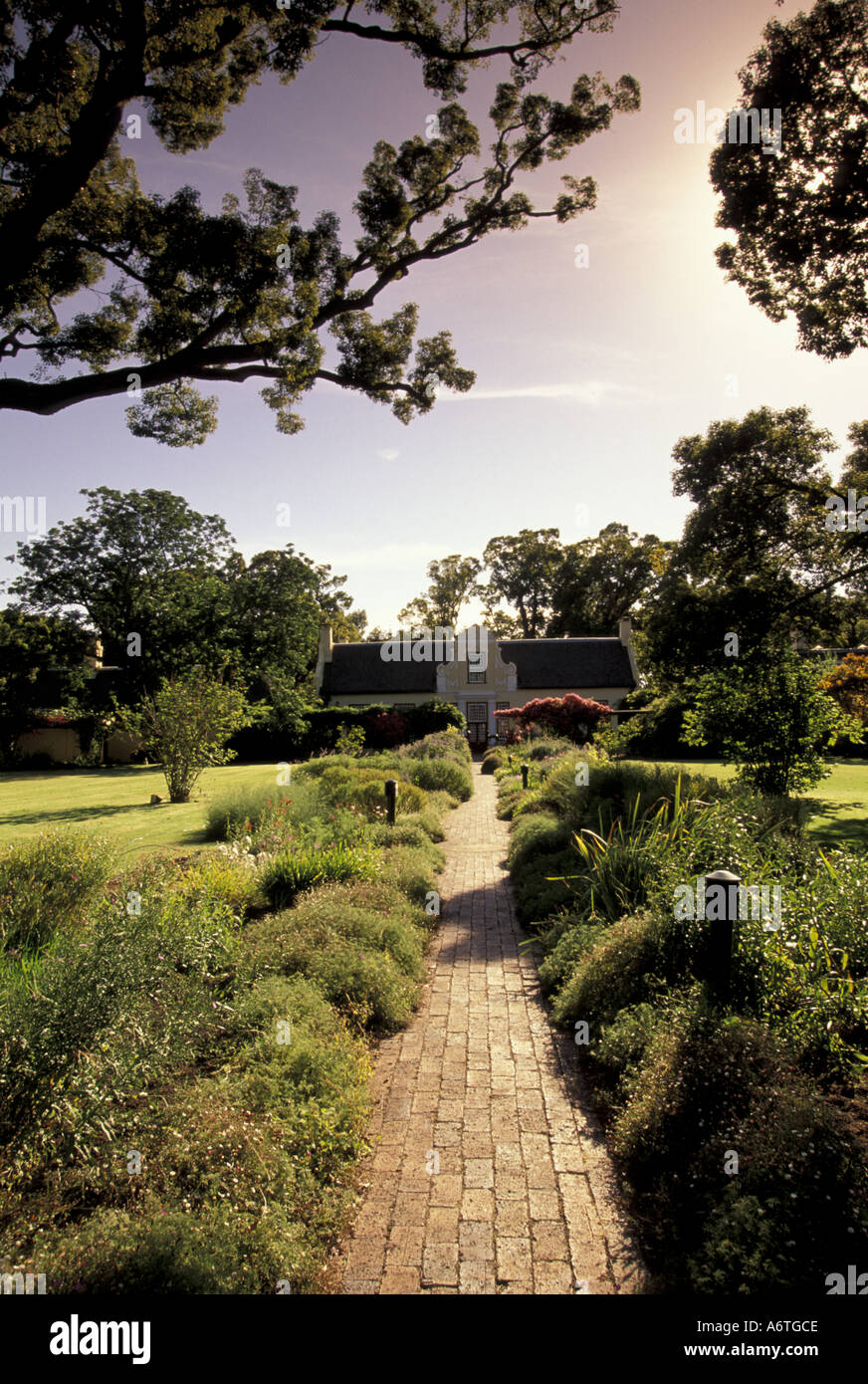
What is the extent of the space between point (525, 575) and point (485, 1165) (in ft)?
190

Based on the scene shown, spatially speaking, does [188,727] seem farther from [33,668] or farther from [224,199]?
[33,668]

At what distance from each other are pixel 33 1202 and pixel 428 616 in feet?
197

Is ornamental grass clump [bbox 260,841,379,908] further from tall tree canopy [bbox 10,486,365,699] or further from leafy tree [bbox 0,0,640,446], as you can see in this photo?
tall tree canopy [bbox 10,486,365,699]

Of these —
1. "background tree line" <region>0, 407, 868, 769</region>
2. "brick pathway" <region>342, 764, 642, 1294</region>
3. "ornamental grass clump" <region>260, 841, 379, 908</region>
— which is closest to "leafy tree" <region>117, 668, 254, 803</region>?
"background tree line" <region>0, 407, 868, 769</region>

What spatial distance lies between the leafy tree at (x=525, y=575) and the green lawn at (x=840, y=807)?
38.0 m

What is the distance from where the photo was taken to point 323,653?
42.2 metres

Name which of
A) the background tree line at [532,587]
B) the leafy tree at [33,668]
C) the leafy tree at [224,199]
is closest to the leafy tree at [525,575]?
the background tree line at [532,587]

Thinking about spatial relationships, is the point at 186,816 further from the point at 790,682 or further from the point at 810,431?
the point at 810,431

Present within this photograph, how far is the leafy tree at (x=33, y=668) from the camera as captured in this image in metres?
33.8

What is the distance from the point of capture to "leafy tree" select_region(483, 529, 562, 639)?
2307 inches

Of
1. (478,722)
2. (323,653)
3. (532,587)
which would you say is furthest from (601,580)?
→ (323,653)

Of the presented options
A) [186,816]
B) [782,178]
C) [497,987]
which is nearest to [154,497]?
[186,816]

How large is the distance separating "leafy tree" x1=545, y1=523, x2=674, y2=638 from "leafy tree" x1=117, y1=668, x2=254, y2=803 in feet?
125

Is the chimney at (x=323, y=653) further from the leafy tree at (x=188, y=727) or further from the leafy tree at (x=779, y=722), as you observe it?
the leafy tree at (x=779, y=722)
